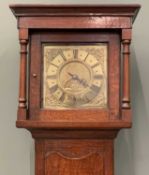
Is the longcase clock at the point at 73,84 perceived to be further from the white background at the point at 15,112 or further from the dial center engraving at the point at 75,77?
the white background at the point at 15,112

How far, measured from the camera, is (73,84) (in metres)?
1.28

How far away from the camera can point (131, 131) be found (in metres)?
1.55

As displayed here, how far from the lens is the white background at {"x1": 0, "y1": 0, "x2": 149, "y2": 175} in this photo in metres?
1.54

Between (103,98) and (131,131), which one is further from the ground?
(103,98)

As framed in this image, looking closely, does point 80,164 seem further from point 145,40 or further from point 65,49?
point 145,40

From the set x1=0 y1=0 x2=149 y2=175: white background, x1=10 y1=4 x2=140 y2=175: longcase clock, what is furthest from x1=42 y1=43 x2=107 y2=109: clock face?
x1=0 y1=0 x2=149 y2=175: white background

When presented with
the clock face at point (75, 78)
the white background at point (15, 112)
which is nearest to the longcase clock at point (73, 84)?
the clock face at point (75, 78)

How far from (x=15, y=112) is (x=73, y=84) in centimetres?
38

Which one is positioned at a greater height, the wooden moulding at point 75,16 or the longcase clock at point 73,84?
the wooden moulding at point 75,16

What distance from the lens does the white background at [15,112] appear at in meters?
1.54

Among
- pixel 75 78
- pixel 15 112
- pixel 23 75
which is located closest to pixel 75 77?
pixel 75 78

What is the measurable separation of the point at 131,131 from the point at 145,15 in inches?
18.5

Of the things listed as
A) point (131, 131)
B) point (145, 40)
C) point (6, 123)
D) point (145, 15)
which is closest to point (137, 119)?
point (131, 131)

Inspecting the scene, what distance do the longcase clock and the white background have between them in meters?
0.27
